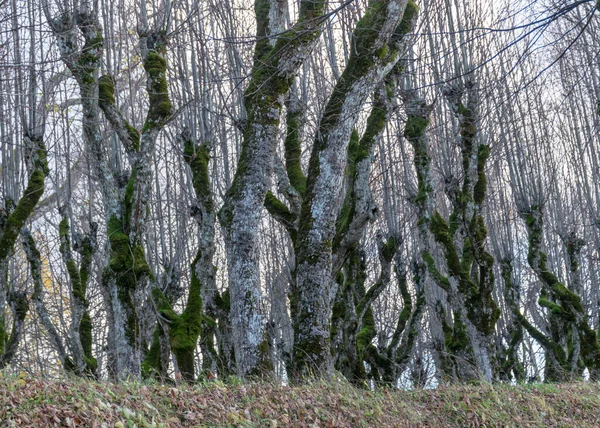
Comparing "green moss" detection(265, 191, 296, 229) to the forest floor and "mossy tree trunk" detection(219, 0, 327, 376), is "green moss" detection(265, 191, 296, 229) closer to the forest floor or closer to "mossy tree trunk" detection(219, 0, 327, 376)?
"mossy tree trunk" detection(219, 0, 327, 376)

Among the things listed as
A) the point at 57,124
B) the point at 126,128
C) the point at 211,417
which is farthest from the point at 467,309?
the point at 57,124

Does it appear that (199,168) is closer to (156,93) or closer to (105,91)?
(156,93)

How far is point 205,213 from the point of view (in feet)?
37.4

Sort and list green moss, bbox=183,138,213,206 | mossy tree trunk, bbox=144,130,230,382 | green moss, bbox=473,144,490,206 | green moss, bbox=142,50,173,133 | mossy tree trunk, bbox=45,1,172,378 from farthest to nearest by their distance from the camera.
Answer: green moss, bbox=473,144,490,206, green moss, bbox=183,138,213,206, mossy tree trunk, bbox=144,130,230,382, green moss, bbox=142,50,173,133, mossy tree trunk, bbox=45,1,172,378

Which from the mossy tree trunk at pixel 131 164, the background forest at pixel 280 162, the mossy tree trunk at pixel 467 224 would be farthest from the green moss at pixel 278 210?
the mossy tree trunk at pixel 467 224

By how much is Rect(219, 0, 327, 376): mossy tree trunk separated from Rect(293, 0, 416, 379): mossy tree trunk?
19.2 inches

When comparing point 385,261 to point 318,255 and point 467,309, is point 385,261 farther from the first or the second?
point 318,255

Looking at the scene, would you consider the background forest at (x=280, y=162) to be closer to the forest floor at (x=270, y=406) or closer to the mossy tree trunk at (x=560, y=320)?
the mossy tree trunk at (x=560, y=320)

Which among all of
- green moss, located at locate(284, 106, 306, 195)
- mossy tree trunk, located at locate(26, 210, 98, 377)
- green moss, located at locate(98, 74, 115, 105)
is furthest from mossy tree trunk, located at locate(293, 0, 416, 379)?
mossy tree trunk, located at locate(26, 210, 98, 377)

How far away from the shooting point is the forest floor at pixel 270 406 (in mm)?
5098

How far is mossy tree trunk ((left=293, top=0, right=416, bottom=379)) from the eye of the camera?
25.2ft

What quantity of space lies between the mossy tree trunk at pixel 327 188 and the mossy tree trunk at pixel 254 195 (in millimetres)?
486

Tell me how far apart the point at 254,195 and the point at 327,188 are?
0.87m

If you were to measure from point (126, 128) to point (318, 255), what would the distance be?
4.25 m
